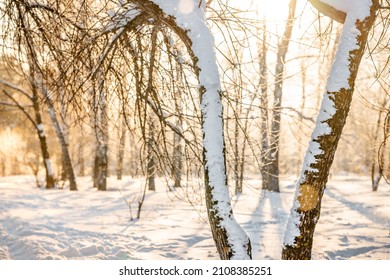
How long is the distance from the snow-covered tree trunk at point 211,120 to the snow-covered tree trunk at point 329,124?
1.66ft

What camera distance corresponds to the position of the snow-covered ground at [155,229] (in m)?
5.62

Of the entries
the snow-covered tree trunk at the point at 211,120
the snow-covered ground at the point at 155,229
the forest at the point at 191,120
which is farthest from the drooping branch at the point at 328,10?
the snow-covered ground at the point at 155,229

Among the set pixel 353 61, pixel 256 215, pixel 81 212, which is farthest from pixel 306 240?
pixel 81 212

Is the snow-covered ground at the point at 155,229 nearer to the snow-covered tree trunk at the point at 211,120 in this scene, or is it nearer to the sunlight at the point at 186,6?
the snow-covered tree trunk at the point at 211,120

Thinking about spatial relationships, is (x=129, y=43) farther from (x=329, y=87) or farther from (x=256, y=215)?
(x=256, y=215)

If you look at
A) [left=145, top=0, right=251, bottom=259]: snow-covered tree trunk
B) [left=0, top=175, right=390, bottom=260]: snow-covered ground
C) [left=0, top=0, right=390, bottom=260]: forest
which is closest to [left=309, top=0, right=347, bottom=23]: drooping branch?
[left=0, top=0, right=390, bottom=260]: forest

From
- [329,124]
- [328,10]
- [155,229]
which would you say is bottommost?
[155,229]

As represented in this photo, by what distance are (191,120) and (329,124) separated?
1.44m

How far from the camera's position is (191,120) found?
13.1ft

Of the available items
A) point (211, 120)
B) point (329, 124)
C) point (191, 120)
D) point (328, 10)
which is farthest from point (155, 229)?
point (328, 10)

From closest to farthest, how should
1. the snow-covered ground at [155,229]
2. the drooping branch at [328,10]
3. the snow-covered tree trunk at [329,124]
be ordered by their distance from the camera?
the snow-covered tree trunk at [329,124] < the drooping branch at [328,10] < the snow-covered ground at [155,229]

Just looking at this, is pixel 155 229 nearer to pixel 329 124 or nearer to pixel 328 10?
pixel 329 124

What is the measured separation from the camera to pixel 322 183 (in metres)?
3.29
